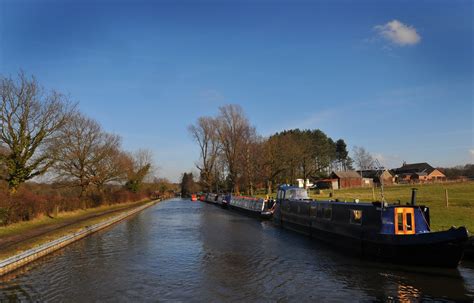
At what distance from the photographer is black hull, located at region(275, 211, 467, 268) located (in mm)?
12930

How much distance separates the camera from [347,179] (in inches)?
3629

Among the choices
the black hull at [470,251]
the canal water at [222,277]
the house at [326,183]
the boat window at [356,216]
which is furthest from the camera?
the house at [326,183]

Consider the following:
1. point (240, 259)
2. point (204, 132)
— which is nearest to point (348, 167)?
point (204, 132)

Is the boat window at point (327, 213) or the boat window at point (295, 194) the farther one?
the boat window at point (295, 194)

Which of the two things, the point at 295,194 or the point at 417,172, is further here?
the point at 417,172

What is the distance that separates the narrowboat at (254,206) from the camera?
35.5 meters

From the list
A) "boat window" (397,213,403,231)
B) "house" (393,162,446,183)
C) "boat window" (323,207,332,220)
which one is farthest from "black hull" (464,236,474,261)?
"house" (393,162,446,183)

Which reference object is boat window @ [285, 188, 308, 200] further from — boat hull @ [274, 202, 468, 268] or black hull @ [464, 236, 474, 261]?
→ black hull @ [464, 236, 474, 261]

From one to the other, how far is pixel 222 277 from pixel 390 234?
6.43m

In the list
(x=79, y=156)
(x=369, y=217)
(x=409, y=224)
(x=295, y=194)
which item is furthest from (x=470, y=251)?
(x=79, y=156)

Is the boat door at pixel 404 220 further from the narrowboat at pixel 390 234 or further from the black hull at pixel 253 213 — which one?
the black hull at pixel 253 213

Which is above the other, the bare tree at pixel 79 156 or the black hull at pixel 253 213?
the bare tree at pixel 79 156

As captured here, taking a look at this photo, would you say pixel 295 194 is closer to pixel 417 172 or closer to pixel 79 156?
pixel 79 156

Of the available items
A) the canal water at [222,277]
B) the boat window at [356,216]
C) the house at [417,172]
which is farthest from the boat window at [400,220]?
the house at [417,172]
